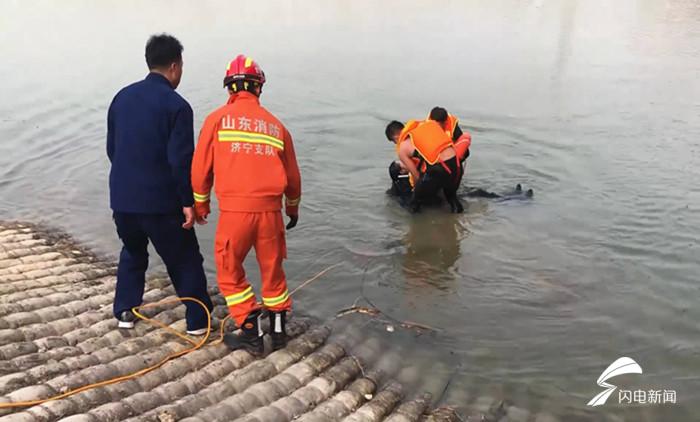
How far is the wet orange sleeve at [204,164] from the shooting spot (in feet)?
12.3

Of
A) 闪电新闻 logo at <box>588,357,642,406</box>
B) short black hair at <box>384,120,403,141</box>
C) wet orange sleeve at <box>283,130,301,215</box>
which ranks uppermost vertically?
wet orange sleeve at <box>283,130,301,215</box>

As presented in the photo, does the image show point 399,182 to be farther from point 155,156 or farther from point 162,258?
point 155,156

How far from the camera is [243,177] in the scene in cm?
372

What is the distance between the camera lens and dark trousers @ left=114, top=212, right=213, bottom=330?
399 cm

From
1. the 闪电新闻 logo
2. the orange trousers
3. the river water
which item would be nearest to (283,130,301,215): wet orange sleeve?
the orange trousers

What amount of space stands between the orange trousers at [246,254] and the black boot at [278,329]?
4.0 inches

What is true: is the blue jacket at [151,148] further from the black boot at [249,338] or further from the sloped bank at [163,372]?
the sloped bank at [163,372]

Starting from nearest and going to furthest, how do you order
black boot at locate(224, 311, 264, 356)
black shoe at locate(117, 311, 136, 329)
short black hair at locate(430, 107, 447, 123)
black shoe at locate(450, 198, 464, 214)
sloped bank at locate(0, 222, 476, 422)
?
sloped bank at locate(0, 222, 476, 422), black boot at locate(224, 311, 264, 356), black shoe at locate(117, 311, 136, 329), short black hair at locate(430, 107, 447, 123), black shoe at locate(450, 198, 464, 214)

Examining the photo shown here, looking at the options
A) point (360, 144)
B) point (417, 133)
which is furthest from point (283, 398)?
point (360, 144)

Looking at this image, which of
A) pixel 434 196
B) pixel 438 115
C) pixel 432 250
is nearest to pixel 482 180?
pixel 434 196

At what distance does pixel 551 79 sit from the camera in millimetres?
15055

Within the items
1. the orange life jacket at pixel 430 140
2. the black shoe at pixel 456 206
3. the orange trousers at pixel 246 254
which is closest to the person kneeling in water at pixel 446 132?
the orange life jacket at pixel 430 140

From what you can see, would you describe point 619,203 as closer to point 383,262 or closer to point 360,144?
point 383,262

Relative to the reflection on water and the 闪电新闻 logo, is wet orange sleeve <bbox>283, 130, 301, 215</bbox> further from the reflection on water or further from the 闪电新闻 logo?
the 闪电新闻 logo
